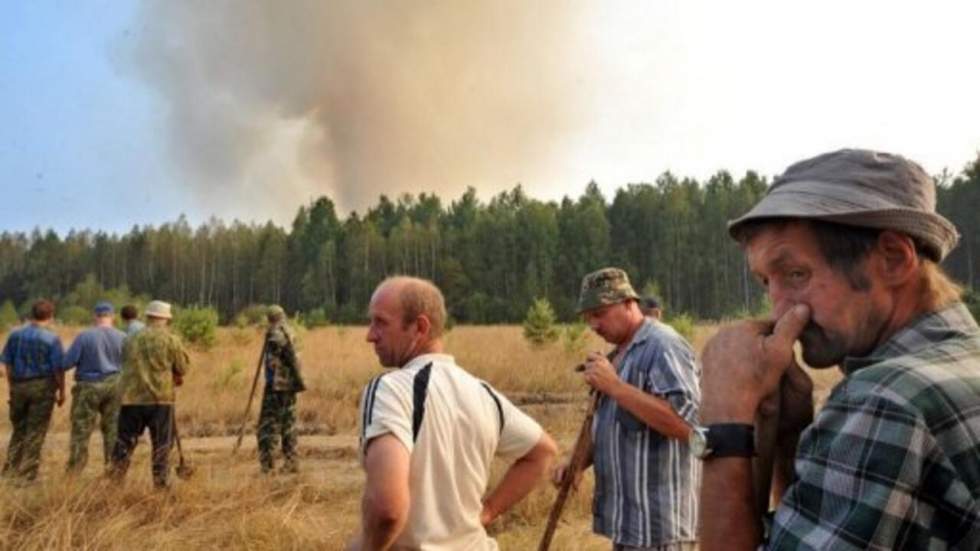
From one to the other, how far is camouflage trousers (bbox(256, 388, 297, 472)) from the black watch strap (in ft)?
27.8

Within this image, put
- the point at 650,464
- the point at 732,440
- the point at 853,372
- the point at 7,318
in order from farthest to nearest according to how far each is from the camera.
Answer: the point at 7,318 < the point at 650,464 < the point at 732,440 < the point at 853,372

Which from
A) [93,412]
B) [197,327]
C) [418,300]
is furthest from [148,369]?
[197,327]

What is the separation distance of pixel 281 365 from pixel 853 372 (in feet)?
29.5

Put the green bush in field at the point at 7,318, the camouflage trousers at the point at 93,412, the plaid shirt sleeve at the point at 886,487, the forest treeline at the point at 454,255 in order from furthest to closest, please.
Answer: the forest treeline at the point at 454,255 < the green bush in field at the point at 7,318 < the camouflage trousers at the point at 93,412 < the plaid shirt sleeve at the point at 886,487

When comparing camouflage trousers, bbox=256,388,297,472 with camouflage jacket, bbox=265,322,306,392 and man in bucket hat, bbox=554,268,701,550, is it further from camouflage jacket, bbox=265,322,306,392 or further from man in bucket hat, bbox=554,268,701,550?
man in bucket hat, bbox=554,268,701,550

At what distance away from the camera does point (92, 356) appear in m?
9.52

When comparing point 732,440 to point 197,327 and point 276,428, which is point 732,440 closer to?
point 276,428

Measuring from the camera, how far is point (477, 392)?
2646 mm

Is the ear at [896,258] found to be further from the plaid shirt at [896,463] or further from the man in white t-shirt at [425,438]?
the man in white t-shirt at [425,438]

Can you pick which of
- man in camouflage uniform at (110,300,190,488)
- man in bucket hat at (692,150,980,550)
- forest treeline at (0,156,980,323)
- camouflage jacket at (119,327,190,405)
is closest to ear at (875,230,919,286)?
man in bucket hat at (692,150,980,550)

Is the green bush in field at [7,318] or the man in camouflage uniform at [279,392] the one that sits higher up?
the green bush in field at [7,318]

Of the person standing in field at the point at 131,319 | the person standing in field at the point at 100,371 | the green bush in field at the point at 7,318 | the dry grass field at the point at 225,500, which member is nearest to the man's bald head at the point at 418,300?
the dry grass field at the point at 225,500

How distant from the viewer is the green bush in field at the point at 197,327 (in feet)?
76.2

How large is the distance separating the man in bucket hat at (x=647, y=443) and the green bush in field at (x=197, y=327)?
2124 centimetres
